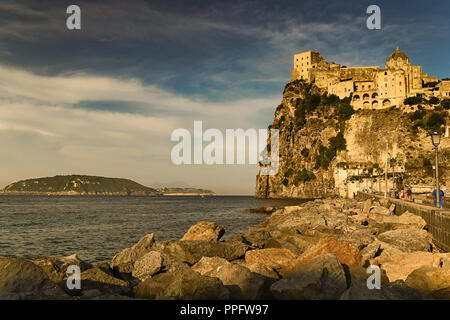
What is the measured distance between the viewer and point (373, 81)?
9506 cm

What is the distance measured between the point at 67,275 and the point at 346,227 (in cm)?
1380

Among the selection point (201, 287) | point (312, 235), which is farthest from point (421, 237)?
point (201, 287)

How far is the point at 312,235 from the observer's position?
16.2 metres

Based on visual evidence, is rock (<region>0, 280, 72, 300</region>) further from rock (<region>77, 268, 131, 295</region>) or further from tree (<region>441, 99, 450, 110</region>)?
tree (<region>441, 99, 450, 110</region>)

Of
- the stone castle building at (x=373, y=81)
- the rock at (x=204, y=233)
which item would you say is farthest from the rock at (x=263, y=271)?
the stone castle building at (x=373, y=81)

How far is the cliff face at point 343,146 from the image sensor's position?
7259 cm

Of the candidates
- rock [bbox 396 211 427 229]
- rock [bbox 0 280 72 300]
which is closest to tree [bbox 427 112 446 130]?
rock [bbox 396 211 427 229]

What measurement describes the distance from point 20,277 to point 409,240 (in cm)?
1288

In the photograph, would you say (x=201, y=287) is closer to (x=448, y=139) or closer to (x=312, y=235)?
(x=312, y=235)

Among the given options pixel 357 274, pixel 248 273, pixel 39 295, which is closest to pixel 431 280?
pixel 357 274

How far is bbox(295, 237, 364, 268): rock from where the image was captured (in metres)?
9.16

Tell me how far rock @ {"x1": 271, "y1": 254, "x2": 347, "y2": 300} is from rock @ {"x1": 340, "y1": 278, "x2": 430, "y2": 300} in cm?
60

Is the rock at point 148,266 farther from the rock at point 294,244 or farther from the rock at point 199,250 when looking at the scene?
the rock at point 294,244

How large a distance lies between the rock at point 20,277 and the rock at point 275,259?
17.3 feet
